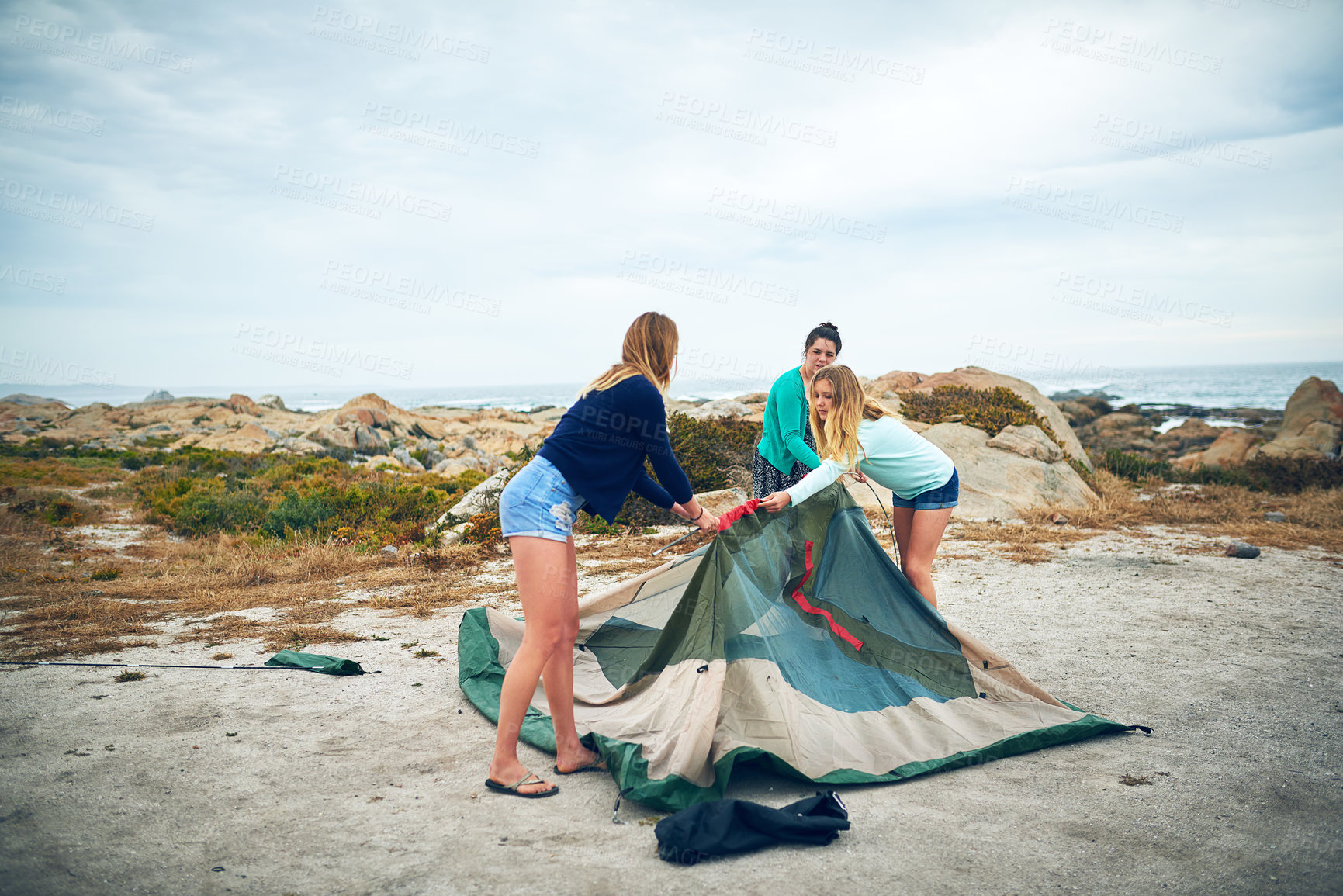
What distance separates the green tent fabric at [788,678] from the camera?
10.9 feet

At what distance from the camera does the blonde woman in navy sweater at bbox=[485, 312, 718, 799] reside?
321 cm

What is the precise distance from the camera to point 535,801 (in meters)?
3.22

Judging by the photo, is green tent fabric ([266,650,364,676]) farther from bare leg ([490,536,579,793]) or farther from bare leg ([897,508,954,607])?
bare leg ([897,508,954,607])

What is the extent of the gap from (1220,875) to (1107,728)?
4.16ft

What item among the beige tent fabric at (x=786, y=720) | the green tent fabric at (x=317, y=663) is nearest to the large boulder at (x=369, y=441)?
the green tent fabric at (x=317, y=663)

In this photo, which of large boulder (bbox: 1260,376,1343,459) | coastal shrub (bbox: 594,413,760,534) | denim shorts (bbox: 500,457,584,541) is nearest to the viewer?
denim shorts (bbox: 500,457,584,541)

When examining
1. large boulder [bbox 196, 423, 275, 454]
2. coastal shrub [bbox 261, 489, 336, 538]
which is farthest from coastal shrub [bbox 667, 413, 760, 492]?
large boulder [bbox 196, 423, 275, 454]

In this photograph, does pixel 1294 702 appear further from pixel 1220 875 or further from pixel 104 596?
pixel 104 596

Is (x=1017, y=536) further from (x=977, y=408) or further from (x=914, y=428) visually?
(x=977, y=408)

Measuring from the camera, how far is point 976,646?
13.6ft

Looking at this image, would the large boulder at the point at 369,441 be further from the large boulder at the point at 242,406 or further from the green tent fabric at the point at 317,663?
the green tent fabric at the point at 317,663

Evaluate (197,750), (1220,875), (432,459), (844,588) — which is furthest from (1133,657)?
(432,459)

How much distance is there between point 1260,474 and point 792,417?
39.4 ft

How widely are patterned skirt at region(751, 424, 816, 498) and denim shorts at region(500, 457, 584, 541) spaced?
2.38 meters
